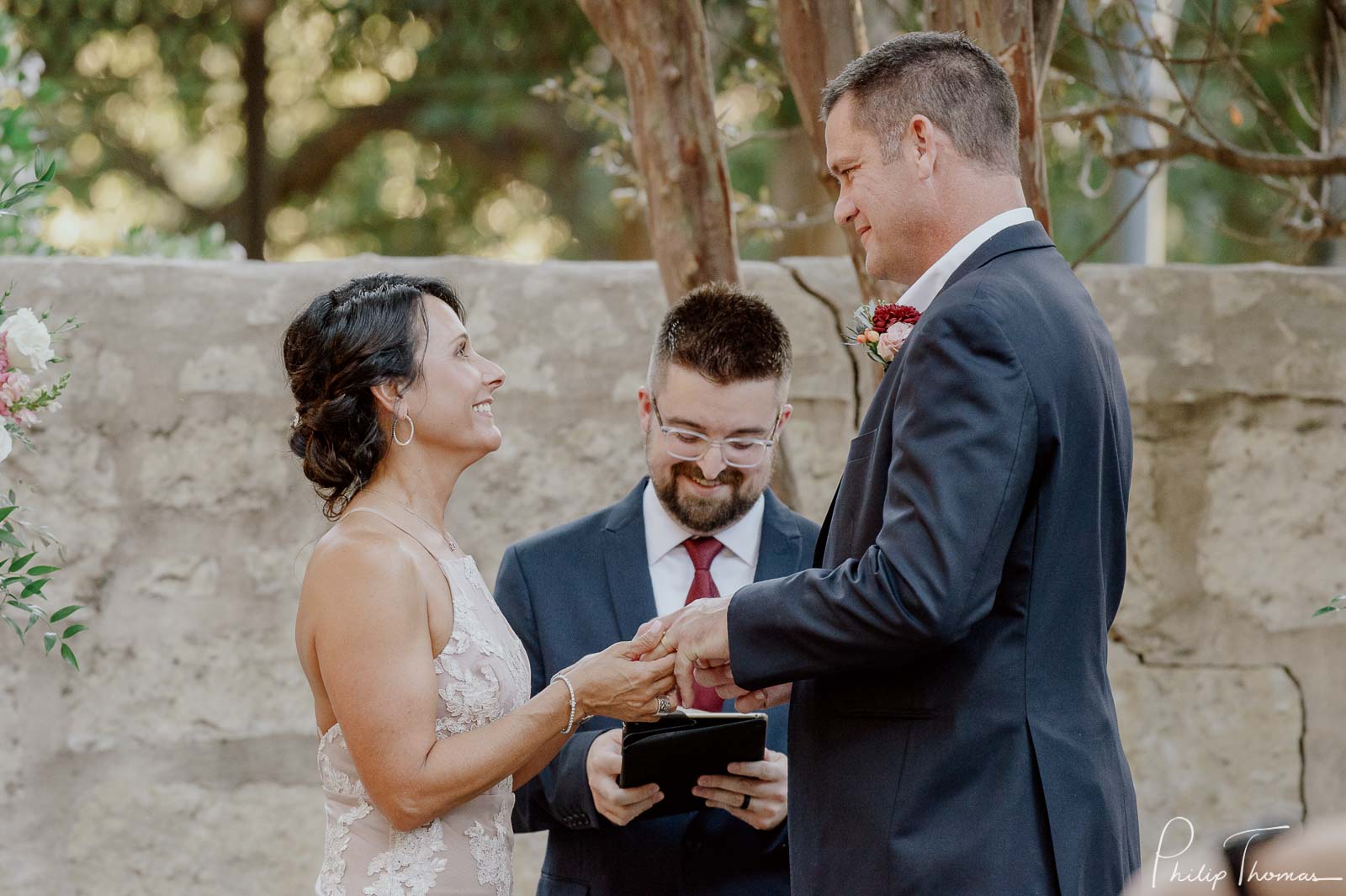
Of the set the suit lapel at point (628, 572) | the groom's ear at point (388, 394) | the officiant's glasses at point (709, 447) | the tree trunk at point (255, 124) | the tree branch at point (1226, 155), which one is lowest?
the suit lapel at point (628, 572)

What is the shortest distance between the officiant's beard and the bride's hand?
0.43 m

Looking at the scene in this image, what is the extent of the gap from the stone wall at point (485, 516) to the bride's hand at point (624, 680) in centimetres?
113

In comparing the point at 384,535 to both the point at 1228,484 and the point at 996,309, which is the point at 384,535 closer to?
the point at 996,309

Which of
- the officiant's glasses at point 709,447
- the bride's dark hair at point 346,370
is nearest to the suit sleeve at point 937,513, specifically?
the officiant's glasses at point 709,447

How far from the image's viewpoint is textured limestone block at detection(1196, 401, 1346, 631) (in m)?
3.46

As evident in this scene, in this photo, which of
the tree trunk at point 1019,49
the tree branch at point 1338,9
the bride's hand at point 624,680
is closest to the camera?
the bride's hand at point 624,680

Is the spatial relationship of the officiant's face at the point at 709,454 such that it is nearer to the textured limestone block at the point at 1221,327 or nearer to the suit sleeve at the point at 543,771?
the suit sleeve at the point at 543,771

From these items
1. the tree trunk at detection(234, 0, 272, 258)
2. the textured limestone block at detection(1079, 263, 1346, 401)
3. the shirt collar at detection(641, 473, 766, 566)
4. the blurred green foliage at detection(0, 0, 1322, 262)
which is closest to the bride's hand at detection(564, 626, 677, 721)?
the shirt collar at detection(641, 473, 766, 566)

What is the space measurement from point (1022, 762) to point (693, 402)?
Answer: 108 cm

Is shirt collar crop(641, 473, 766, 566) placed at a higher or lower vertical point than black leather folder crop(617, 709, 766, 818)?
higher

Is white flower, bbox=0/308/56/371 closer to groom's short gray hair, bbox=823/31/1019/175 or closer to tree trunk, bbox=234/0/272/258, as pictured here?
groom's short gray hair, bbox=823/31/1019/175

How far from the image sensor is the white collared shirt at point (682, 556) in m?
2.70

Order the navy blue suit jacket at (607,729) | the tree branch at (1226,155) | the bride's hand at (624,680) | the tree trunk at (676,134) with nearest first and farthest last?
the bride's hand at (624,680), the navy blue suit jacket at (607,729), the tree trunk at (676,134), the tree branch at (1226,155)

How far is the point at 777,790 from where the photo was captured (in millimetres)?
2406
